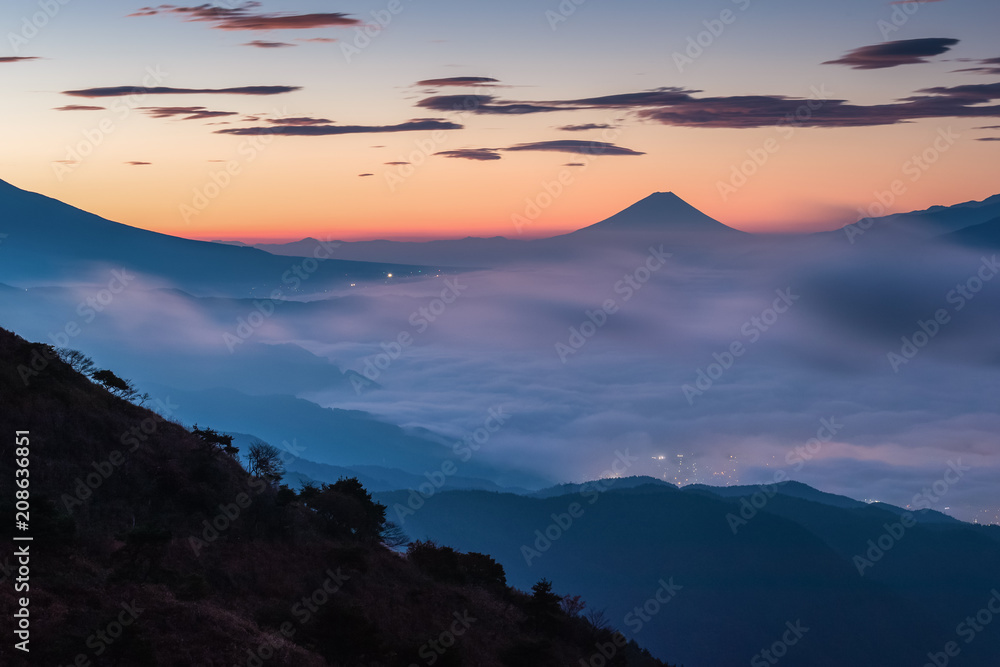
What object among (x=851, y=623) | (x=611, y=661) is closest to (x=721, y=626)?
(x=851, y=623)

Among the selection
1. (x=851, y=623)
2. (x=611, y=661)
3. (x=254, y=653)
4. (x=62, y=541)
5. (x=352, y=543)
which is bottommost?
(x=851, y=623)

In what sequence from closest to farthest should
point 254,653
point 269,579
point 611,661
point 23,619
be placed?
point 23,619
point 254,653
point 269,579
point 611,661

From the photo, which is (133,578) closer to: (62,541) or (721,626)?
(62,541)

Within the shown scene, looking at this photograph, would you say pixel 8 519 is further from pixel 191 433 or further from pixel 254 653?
pixel 191 433

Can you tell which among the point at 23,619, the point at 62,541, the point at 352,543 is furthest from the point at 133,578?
the point at 352,543

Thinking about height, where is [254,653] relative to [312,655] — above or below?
above

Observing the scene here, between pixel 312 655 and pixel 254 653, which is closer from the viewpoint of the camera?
pixel 254 653

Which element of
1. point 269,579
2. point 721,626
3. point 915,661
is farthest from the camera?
point 721,626
